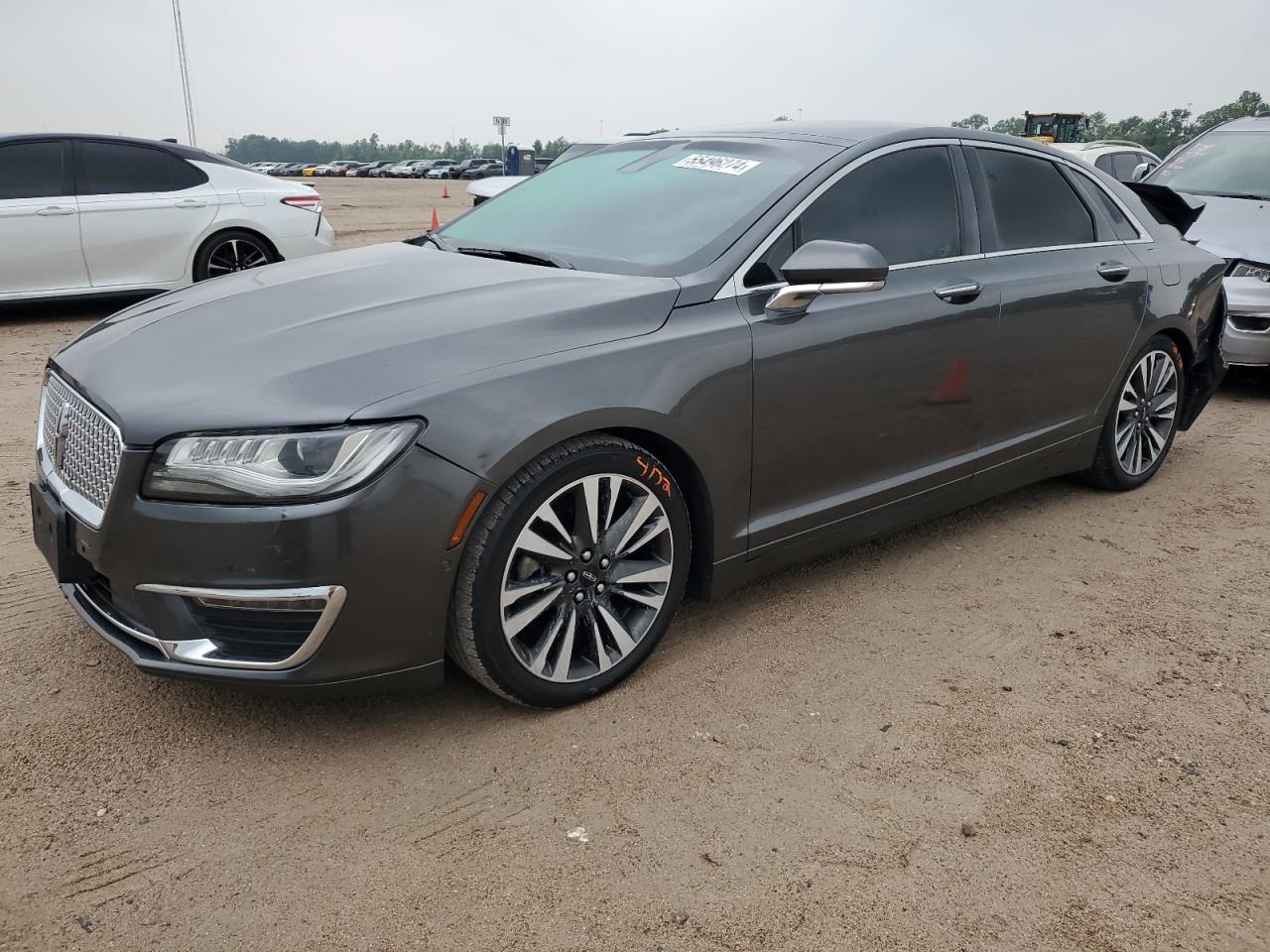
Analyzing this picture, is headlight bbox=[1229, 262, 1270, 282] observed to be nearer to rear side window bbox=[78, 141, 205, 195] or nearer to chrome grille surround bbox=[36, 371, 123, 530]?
chrome grille surround bbox=[36, 371, 123, 530]

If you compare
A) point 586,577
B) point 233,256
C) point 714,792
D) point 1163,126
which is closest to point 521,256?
point 586,577

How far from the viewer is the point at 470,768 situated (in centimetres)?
275

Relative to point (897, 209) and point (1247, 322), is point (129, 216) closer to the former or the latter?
point (897, 209)

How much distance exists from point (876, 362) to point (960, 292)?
0.54 metres

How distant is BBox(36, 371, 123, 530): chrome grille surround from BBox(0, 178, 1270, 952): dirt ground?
0.62 m

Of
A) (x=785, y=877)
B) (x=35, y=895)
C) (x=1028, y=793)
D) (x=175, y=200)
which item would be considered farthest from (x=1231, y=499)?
(x=175, y=200)

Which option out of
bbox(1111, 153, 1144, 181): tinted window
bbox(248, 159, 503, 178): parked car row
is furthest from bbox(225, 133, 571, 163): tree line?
bbox(1111, 153, 1144, 181): tinted window

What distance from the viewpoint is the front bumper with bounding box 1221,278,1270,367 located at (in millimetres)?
6785

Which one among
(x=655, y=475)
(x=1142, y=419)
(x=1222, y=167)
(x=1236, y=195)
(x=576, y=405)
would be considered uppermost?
(x=1222, y=167)

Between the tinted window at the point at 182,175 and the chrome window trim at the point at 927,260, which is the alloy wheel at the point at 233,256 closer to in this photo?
the tinted window at the point at 182,175

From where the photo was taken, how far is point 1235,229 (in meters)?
7.25

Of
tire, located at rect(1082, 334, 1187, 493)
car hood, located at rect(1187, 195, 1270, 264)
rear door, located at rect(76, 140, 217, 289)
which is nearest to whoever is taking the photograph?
tire, located at rect(1082, 334, 1187, 493)

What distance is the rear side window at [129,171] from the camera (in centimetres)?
845

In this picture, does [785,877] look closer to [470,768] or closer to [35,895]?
[470,768]
